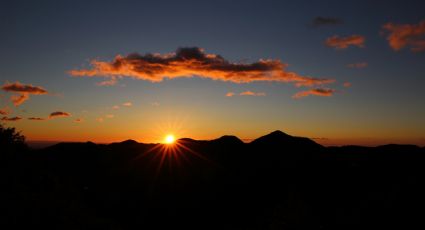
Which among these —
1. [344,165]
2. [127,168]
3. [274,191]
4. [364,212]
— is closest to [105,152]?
[127,168]

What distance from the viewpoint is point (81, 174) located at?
6988 cm

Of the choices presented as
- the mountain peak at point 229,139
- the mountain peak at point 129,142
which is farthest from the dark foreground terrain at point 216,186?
the mountain peak at point 129,142

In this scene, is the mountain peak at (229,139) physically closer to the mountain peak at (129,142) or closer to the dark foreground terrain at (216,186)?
the dark foreground terrain at (216,186)

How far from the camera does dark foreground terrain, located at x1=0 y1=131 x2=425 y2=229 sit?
2388 centimetres

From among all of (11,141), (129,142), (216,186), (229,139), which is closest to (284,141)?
(229,139)

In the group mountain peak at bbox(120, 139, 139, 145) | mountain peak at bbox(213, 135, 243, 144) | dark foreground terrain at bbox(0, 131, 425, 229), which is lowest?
dark foreground terrain at bbox(0, 131, 425, 229)

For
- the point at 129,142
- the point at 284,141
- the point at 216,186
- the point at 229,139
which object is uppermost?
the point at 229,139

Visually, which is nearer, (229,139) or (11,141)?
(11,141)

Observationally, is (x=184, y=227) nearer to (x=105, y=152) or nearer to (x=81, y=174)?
(x=81, y=174)

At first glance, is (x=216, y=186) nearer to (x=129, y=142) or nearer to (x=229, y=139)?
(x=229, y=139)

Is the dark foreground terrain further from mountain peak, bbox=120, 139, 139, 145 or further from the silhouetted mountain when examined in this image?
mountain peak, bbox=120, 139, 139, 145

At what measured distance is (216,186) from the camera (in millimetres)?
65875

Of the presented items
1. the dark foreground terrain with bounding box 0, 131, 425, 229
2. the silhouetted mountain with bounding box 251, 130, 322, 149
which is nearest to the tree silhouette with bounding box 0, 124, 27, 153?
the dark foreground terrain with bounding box 0, 131, 425, 229

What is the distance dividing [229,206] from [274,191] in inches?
306
